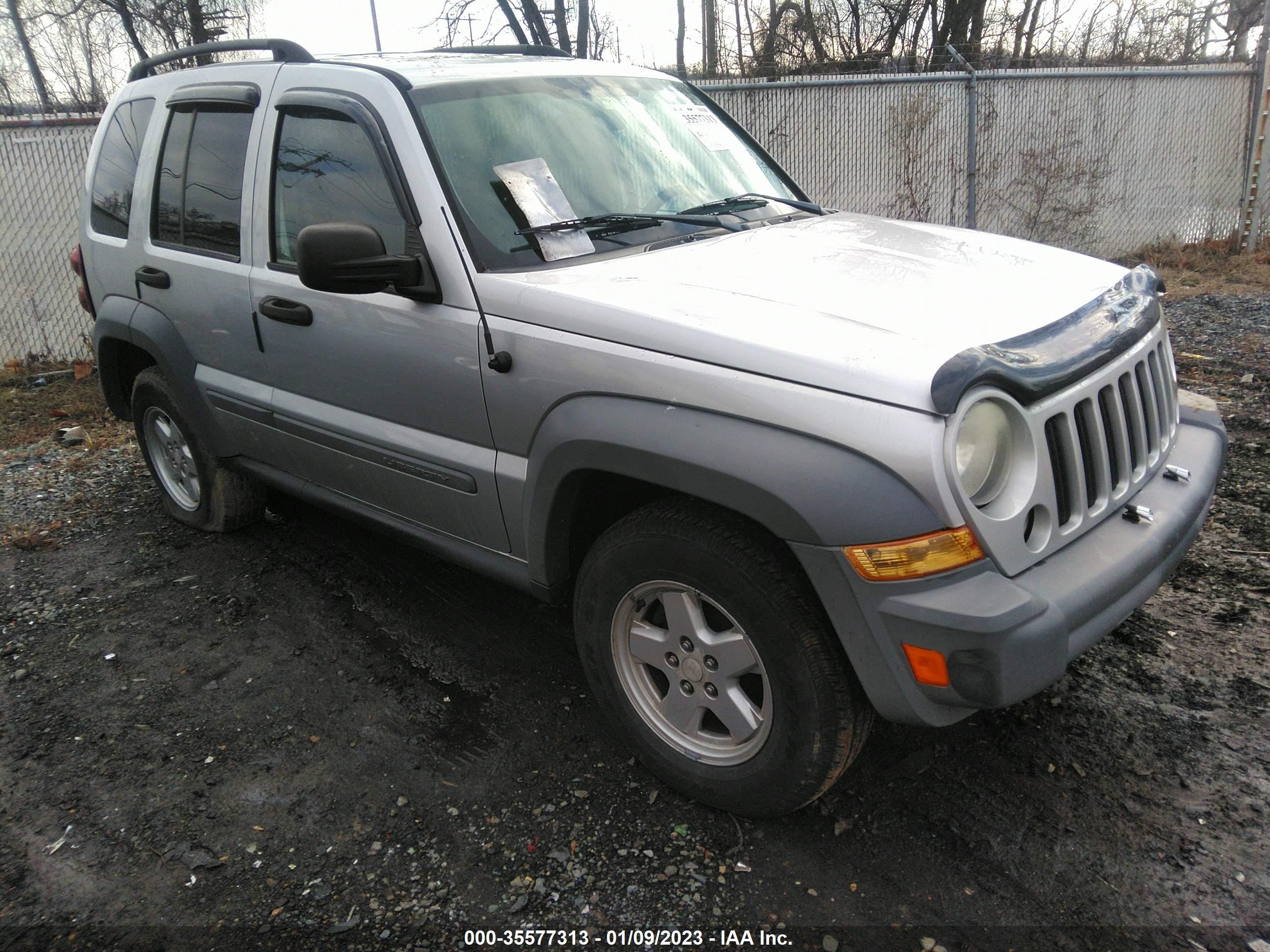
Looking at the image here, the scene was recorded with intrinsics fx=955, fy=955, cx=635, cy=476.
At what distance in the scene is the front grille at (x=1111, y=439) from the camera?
7.46ft

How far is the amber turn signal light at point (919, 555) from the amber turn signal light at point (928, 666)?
0.16 m

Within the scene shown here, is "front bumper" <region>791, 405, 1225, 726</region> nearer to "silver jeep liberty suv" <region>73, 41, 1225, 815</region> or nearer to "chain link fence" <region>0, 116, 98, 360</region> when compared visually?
"silver jeep liberty suv" <region>73, 41, 1225, 815</region>

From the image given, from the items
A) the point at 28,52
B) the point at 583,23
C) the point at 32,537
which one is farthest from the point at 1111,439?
the point at 28,52

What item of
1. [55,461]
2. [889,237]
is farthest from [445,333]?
[55,461]

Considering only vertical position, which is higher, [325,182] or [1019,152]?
[325,182]

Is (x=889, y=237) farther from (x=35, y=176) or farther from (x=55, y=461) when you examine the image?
(x=35, y=176)

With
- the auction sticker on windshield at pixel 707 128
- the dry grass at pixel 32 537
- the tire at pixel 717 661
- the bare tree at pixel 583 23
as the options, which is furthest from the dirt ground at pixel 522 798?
the bare tree at pixel 583 23

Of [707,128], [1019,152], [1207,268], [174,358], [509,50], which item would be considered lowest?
[1207,268]

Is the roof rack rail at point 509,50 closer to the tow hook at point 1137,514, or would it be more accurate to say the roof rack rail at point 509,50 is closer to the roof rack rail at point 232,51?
the roof rack rail at point 232,51

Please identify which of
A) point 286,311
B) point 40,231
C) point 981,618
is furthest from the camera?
point 40,231

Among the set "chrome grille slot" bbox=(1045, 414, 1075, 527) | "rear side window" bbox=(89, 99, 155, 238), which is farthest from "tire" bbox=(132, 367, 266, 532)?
"chrome grille slot" bbox=(1045, 414, 1075, 527)

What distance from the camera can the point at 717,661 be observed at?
2.47 m

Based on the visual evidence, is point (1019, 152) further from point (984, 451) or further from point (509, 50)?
point (984, 451)

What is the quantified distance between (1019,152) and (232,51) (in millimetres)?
8681
